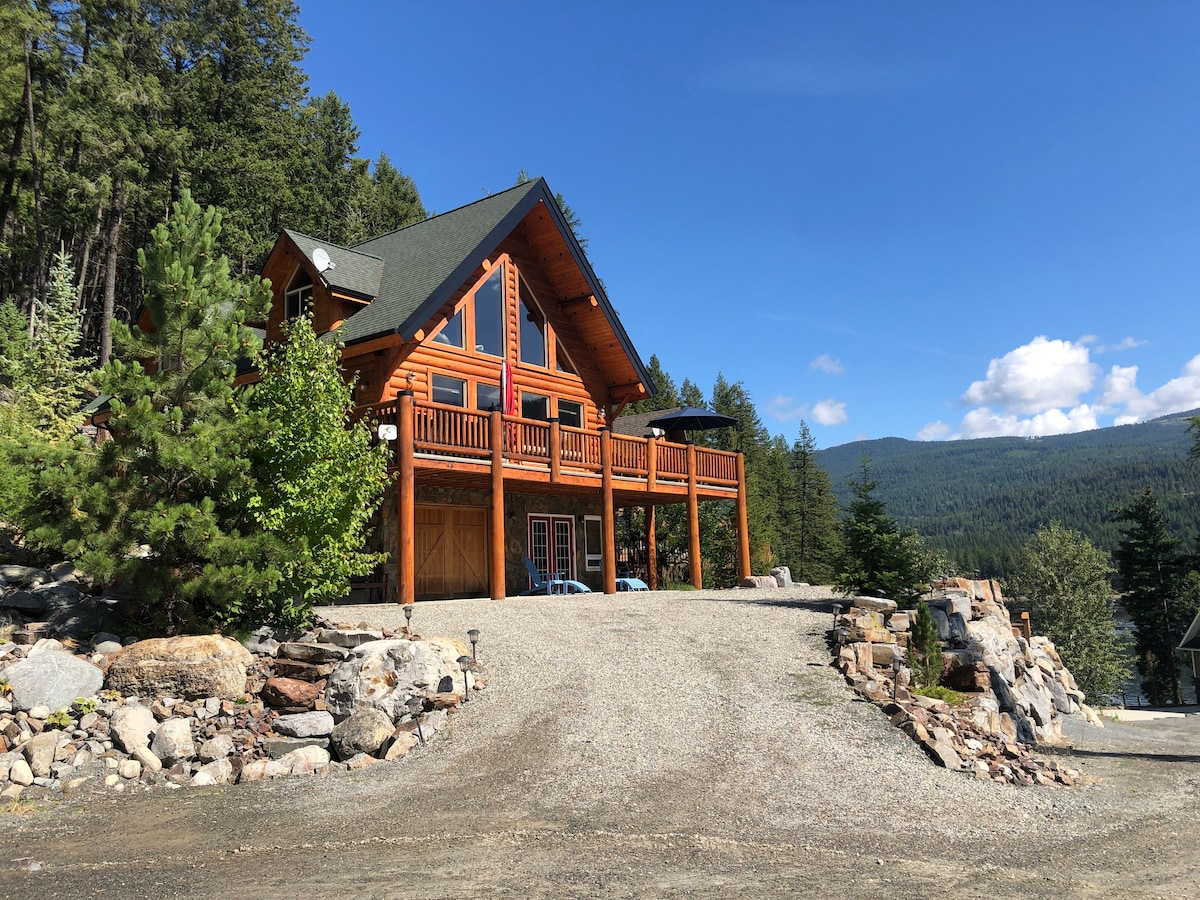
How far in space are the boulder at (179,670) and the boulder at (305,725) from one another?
730 millimetres

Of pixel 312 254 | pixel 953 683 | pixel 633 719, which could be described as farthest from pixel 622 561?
pixel 633 719

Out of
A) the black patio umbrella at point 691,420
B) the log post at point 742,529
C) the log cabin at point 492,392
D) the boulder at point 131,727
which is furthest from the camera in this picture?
the black patio umbrella at point 691,420

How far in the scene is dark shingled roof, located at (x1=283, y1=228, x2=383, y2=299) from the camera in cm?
1938

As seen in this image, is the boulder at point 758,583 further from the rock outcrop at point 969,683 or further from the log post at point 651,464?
the rock outcrop at point 969,683

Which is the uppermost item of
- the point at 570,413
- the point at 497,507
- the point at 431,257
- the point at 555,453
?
the point at 431,257

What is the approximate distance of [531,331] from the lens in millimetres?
21891

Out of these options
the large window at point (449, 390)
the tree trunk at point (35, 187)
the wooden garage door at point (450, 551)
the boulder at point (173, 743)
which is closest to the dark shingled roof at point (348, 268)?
the large window at point (449, 390)

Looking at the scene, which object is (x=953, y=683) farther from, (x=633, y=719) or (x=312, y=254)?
(x=312, y=254)

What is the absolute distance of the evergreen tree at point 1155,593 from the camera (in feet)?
174

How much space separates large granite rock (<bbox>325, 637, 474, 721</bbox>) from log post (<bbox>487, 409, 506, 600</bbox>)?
5.87 m

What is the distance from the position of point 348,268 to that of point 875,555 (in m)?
13.8

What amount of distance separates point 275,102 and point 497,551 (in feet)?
107

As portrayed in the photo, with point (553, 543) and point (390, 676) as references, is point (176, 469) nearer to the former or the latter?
point (390, 676)

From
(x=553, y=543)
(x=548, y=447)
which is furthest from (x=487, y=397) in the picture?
(x=553, y=543)
